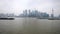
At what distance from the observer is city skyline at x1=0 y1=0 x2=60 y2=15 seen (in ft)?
5.33

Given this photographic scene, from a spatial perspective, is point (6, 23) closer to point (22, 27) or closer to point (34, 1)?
point (22, 27)

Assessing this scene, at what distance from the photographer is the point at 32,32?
1.64 metres

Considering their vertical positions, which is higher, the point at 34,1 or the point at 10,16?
the point at 34,1

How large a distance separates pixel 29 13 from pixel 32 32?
1.29ft

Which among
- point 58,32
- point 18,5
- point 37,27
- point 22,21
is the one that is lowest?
point 58,32

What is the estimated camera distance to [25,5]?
165 centimetres

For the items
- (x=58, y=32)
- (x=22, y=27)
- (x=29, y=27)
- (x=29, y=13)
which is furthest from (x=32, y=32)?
(x=58, y=32)

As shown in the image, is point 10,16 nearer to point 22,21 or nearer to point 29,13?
point 22,21

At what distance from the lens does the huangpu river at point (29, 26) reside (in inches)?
63.7

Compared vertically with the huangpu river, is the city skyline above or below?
above

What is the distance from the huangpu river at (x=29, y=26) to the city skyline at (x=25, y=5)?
0.20 meters

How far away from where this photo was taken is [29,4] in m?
1.66

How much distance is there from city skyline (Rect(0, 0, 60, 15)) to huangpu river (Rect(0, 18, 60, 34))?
205mm

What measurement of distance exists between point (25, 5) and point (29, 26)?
0.44 m
